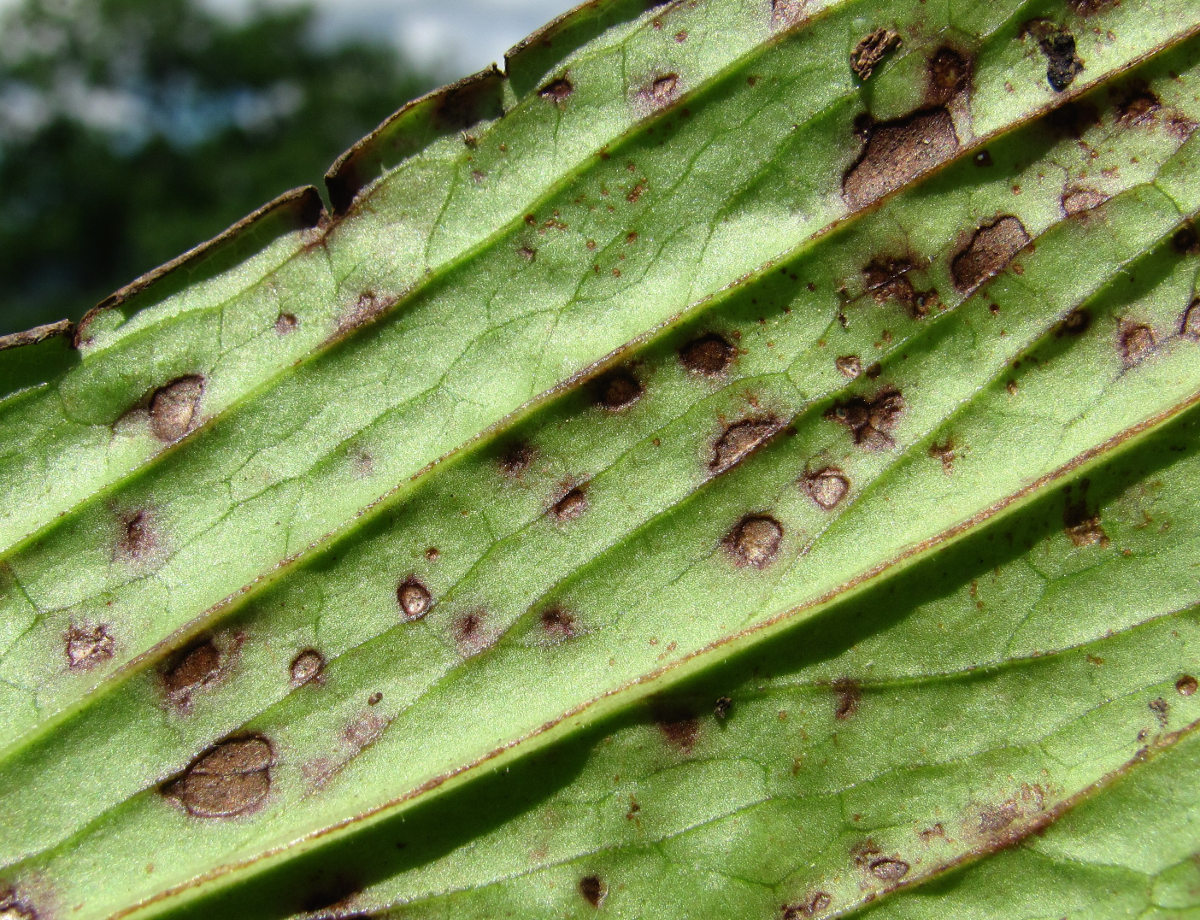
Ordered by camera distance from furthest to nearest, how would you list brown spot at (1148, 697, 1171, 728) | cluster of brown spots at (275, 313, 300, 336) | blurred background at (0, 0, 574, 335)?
blurred background at (0, 0, 574, 335) → cluster of brown spots at (275, 313, 300, 336) → brown spot at (1148, 697, 1171, 728)

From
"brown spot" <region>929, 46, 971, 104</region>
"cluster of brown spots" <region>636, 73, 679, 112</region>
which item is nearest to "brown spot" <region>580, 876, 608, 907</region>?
"cluster of brown spots" <region>636, 73, 679, 112</region>

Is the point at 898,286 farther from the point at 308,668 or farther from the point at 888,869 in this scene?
the point at 308,668

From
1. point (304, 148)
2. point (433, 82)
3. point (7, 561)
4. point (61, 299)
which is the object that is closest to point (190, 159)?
point (304, 148)

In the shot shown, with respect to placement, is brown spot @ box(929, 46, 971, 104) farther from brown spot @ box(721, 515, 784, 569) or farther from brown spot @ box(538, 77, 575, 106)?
brown spot @ box(721, 515, 784, 569)

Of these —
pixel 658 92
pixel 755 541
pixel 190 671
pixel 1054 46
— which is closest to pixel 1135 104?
pixel 1054 46

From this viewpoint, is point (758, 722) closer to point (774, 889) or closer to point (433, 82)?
point (774, 889)

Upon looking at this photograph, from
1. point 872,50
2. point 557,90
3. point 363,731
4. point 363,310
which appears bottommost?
point 363,731

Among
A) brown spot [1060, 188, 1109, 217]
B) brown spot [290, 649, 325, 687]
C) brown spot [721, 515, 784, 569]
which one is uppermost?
brown spot [290, 649, 325, 687]

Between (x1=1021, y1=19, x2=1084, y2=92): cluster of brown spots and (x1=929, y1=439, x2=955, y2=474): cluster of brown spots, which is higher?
(x1=1021, y1=19, x2=1084, y2=92): cluster of brown spots
